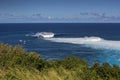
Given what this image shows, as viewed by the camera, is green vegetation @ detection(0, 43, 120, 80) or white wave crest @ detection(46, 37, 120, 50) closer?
green vegetation @ detection(0, 43, 120, 80)

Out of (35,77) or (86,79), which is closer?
(35,77)

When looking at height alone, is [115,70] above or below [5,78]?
below

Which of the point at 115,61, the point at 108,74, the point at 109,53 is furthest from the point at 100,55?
the point at 108,74

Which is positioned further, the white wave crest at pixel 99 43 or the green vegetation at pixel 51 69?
the white wave crest at pixel 99 43

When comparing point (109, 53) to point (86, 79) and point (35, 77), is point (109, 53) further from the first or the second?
point (35, 77)

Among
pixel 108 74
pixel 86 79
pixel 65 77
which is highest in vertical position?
pixel 65 77

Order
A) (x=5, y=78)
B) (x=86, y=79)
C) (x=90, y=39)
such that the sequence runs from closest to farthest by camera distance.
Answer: (x=5, y=78) < (x=86, y=79) < (x=90, y=39)

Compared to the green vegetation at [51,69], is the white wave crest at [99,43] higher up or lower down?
lower down

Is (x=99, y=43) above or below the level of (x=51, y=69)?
below

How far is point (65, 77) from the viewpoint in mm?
8695

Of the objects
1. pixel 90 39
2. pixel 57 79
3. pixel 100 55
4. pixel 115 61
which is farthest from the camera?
pixel 90 39

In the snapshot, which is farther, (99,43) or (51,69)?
(99,43)

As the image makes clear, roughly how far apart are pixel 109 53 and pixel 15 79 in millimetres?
41537

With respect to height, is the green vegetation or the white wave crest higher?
the green vegetation
